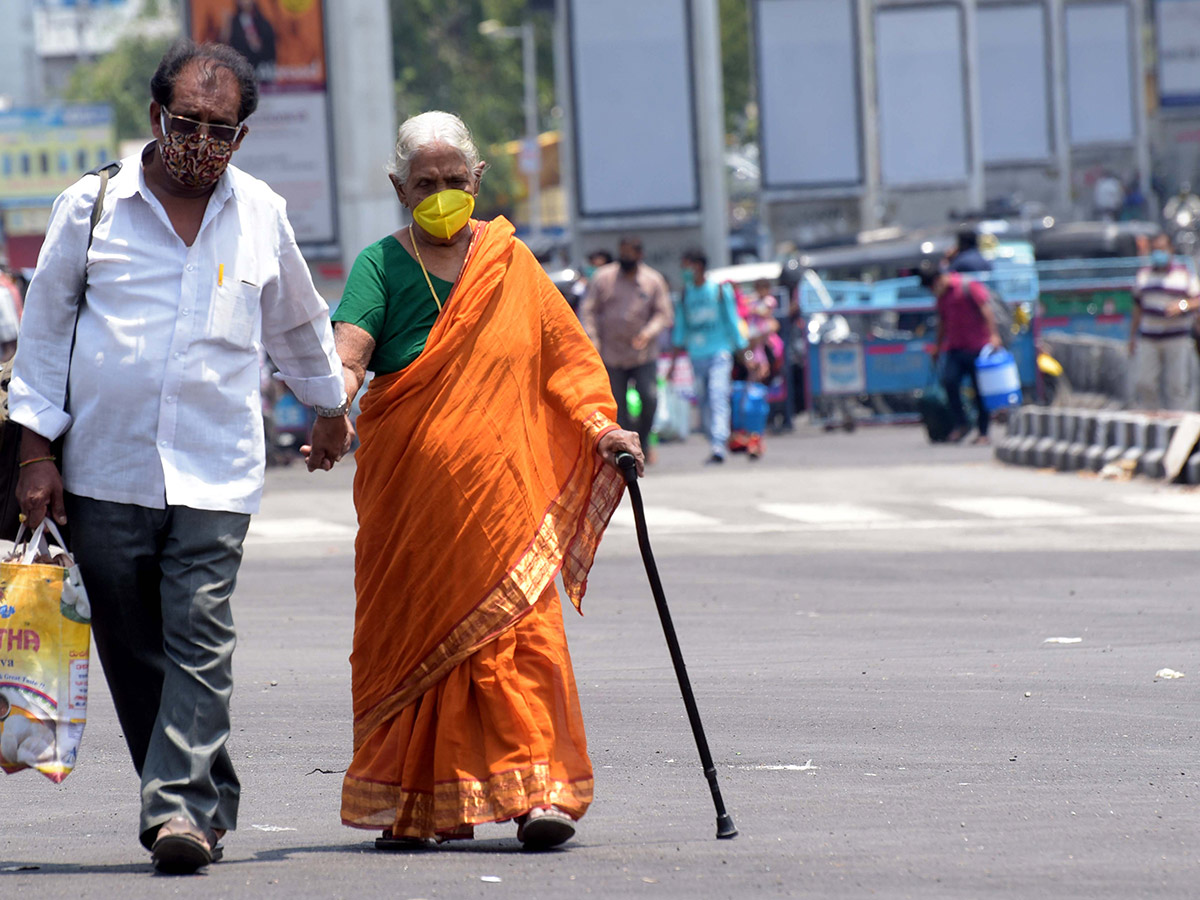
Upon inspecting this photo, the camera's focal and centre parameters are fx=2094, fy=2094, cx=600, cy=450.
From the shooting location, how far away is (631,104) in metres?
28.7

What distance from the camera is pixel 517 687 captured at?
489 cm

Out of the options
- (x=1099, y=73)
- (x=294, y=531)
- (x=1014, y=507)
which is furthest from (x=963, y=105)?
(x=294, y=531)

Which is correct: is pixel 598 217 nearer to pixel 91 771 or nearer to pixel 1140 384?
pixel 1140 384

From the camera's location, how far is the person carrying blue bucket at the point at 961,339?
19219 millimetres

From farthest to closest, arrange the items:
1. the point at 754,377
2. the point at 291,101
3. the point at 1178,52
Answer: the point at 1178,52 < the point at 291,101 < the point at 754,377

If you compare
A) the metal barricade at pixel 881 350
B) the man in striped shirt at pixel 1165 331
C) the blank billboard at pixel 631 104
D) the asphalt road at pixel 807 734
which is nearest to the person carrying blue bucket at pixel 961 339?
the man in striped shirt at pixel 1165 331

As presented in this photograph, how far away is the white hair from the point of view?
512cm

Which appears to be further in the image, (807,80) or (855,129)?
(855,129)

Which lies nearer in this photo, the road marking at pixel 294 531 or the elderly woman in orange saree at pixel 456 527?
the elderly woman in orange saree at pixel 456 527

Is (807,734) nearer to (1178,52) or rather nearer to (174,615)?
(174,615)

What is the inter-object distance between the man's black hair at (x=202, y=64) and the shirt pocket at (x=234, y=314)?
15.0 inches

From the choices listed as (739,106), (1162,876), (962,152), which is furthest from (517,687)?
(739,106)

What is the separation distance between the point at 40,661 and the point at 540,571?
1.21 metres

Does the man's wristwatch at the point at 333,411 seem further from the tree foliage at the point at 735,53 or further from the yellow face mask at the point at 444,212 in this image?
the tree foliage at the point at 735,53
